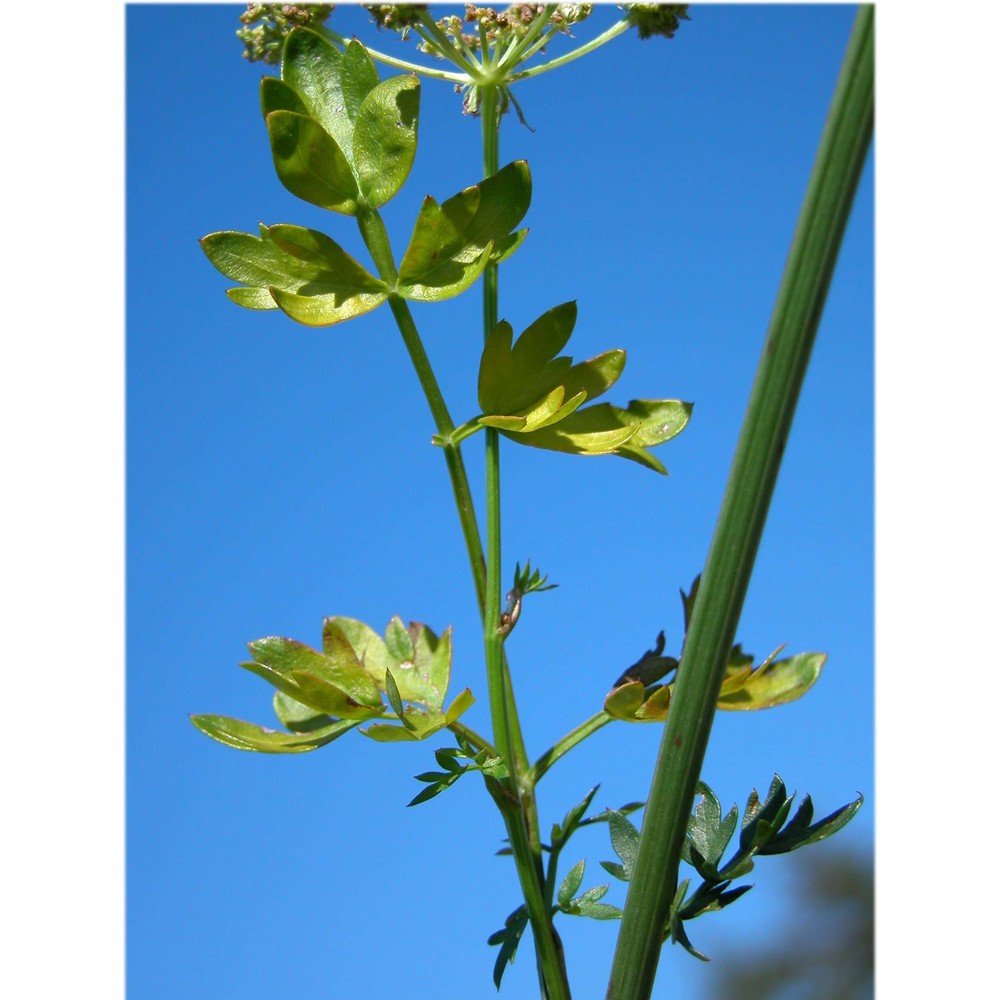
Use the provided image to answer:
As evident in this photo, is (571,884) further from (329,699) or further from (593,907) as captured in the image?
(329,699)

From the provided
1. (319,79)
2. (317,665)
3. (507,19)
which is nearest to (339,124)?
(319,79)

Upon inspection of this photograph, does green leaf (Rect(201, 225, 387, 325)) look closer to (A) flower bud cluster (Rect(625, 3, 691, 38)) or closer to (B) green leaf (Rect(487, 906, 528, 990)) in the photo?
(A) flower bud cluster (Rect(625, 3, 691, 38))

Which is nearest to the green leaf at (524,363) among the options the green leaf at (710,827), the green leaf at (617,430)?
the green leaf at (617,430)

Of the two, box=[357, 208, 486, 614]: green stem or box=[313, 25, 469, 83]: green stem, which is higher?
box=[313, 25, 469, 83]: green stem

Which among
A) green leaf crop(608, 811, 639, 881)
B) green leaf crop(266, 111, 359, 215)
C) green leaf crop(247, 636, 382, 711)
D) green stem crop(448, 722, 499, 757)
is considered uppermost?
green leaf crop(266, 111, 359, 215)

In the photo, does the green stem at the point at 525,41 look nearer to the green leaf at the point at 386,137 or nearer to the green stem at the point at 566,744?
the green leaf at the point at 386,137

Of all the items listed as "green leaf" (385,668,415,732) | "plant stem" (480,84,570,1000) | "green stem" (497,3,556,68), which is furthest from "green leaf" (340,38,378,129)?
"green leaf" (385,668,415,732)

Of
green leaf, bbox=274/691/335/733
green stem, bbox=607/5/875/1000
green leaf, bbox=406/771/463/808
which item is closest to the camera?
green stem, bbox=607/5/875/1000
